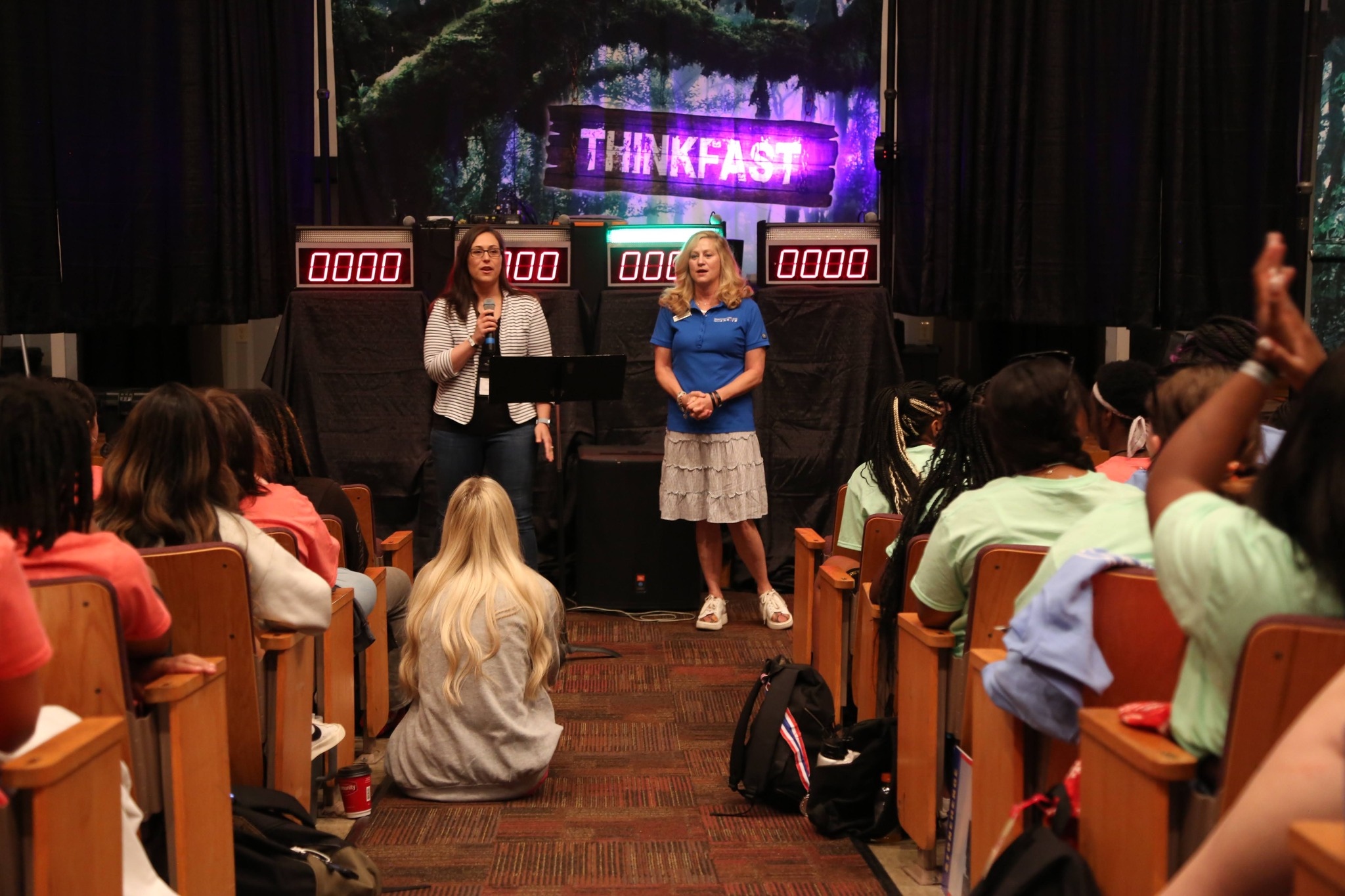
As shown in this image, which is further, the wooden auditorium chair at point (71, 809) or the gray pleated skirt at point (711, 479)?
the gray pleated skirt at point (711, 479)

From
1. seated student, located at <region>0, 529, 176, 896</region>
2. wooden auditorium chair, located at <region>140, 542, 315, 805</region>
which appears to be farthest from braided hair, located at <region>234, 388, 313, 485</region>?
seated student, located at <region>0, 529, 176, 896</region>

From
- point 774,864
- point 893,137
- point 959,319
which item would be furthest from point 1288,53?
point 774,864

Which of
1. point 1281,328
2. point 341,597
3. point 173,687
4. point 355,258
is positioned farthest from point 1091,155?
point 173,687

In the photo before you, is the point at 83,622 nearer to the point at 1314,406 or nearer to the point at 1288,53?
the point at 1314,406

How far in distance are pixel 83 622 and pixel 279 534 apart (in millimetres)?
886

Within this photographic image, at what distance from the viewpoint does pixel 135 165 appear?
535 cm

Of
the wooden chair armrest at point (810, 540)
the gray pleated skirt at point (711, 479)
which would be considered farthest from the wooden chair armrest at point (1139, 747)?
the gray pleated skirt at point (711, 479)

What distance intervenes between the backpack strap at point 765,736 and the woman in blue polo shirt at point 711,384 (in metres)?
1.77

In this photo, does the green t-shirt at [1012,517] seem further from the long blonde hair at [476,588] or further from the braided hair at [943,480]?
the long blonde hair at [476,588]

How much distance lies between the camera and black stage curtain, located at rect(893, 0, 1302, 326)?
15.9 feet

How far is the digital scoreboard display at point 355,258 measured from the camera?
5.70m

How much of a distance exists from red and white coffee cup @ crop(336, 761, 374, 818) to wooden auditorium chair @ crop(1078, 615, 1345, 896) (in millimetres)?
1862

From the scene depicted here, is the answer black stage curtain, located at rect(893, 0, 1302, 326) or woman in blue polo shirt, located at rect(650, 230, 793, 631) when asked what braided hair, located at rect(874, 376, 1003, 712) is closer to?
woman in blue polo shirt, located at rect(650, 230, 793, 631)

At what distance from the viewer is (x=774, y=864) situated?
2773 mm
